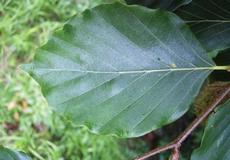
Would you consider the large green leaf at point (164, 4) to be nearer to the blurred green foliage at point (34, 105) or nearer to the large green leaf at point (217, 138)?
the large green leaf at point (217, 138)

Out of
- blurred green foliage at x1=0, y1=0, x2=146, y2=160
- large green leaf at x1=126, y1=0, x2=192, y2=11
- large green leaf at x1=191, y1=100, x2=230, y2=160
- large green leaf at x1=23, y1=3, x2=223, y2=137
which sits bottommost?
blurred green foliage at x1=0, y1=0, x2=146, y2=160

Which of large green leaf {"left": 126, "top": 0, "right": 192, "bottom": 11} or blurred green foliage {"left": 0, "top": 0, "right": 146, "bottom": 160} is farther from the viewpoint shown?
blurred green foliage {"left": 0, "top": 0, "right": 146, "bottom": 160}

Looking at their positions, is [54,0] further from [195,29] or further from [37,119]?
[195,29]


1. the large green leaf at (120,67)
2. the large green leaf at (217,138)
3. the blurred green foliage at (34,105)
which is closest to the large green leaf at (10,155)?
the large green leaf at (120,67)

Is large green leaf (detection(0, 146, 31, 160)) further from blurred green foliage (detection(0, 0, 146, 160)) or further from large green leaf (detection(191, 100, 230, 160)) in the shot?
blurred green foliage (detection(0, 0, 146, 160))

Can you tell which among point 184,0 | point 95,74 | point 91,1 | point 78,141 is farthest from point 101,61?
point 91,1

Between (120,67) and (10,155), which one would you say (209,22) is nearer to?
(120,67)

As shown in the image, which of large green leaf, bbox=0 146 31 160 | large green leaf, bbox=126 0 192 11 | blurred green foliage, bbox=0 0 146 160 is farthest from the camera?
blurred green foliage, bbox=0 0 146 160

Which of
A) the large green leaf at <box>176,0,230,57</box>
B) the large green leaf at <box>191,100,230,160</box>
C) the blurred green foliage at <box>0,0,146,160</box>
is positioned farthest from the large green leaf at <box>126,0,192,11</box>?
the blurred green foliage at <box>0,0,146,160</box>

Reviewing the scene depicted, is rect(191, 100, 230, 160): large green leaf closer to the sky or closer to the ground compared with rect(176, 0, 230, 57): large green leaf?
closer to the ground
